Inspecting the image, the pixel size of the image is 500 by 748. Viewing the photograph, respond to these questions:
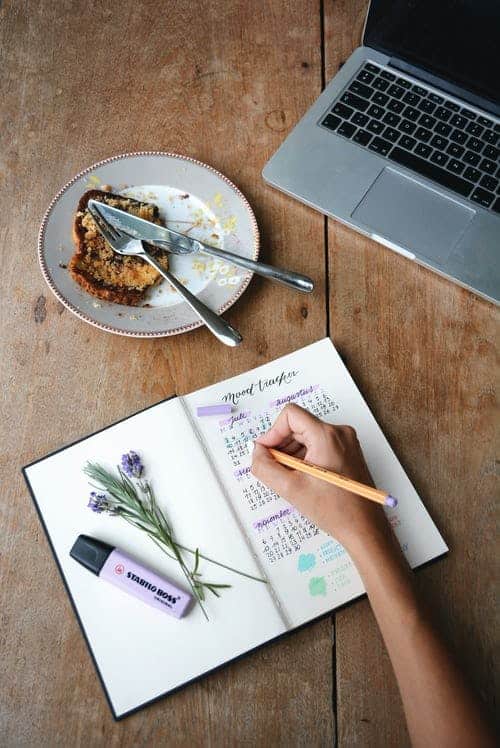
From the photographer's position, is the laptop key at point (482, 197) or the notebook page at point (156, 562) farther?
the laptop key at point (482, 197)

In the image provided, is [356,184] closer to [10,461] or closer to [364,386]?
[364,386]

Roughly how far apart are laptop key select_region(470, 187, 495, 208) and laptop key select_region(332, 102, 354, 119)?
9.2 inches

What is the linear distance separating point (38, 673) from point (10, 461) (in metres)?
0.26

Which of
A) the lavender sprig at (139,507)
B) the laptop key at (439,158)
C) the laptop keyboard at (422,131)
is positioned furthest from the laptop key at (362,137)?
the lavender sprig at (139,507)

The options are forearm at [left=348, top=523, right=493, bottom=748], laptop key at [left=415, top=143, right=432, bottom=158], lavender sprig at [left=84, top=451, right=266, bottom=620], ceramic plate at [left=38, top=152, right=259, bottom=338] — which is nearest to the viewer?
forearm at [left=348, top=523, right=493, bottom=748]

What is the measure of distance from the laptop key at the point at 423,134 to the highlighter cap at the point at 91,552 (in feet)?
2.44

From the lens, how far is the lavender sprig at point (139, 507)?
745 mm

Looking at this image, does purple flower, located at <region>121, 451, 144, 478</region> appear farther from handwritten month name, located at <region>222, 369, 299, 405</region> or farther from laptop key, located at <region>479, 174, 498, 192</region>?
laptop key, located at <region>479, 174, 498, 192</region>

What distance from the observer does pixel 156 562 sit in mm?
749

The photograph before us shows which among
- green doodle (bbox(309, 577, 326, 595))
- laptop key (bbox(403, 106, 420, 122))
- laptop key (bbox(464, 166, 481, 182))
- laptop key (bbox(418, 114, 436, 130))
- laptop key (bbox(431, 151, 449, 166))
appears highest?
laptop key (bbox(403, 106, 420, 122))

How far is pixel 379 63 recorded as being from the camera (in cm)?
103

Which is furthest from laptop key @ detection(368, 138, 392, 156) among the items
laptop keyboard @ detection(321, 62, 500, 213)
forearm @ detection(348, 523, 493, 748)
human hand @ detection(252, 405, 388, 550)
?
forearm @ detection(348, 523, 493, 748)

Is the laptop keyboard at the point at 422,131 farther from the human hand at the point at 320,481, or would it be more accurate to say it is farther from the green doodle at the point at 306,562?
the green doodle at the point at 306,562

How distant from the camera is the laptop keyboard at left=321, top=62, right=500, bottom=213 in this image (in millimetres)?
944
